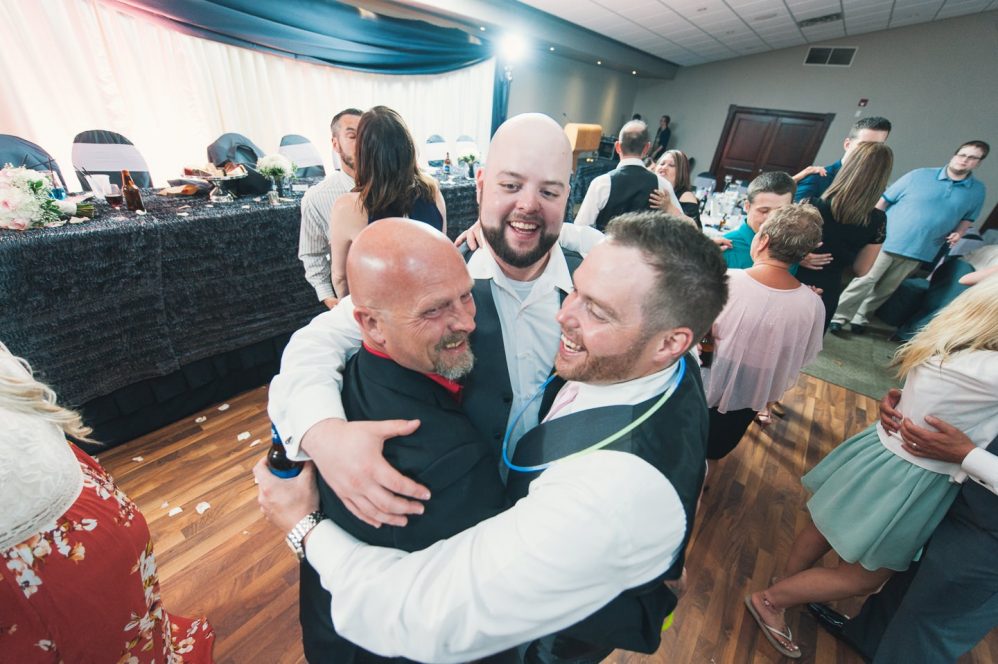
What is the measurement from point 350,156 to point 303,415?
78.6 inches

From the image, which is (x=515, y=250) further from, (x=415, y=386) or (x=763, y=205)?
(x=763, y=205)

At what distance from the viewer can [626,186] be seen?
2.58 meters

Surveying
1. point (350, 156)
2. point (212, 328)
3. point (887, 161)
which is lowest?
point (212, 328)

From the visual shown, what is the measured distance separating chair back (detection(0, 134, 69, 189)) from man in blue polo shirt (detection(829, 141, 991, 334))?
727 cm

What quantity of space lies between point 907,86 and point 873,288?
536cm

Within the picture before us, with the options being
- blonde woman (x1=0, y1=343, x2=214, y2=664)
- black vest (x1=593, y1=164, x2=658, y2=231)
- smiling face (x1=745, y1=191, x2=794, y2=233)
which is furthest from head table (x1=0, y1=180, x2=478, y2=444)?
smiling face (x1=745, y1=191, x2=794, y2=233)

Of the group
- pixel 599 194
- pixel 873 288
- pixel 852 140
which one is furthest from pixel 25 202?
pixel 873 288

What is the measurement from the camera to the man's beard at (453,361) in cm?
87

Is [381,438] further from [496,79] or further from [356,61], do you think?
[496,79]

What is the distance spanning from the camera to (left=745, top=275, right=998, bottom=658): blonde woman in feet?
3.73

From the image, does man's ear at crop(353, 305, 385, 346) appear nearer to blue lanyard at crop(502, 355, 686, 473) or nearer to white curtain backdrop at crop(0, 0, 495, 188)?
blue lanyard at crop(502, 355, 686, 473)

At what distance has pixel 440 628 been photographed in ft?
1.93

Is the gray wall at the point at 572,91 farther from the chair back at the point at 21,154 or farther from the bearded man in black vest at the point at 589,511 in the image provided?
the bearded man in black vest at the point at 589,511

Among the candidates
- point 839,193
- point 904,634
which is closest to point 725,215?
point 839,193
